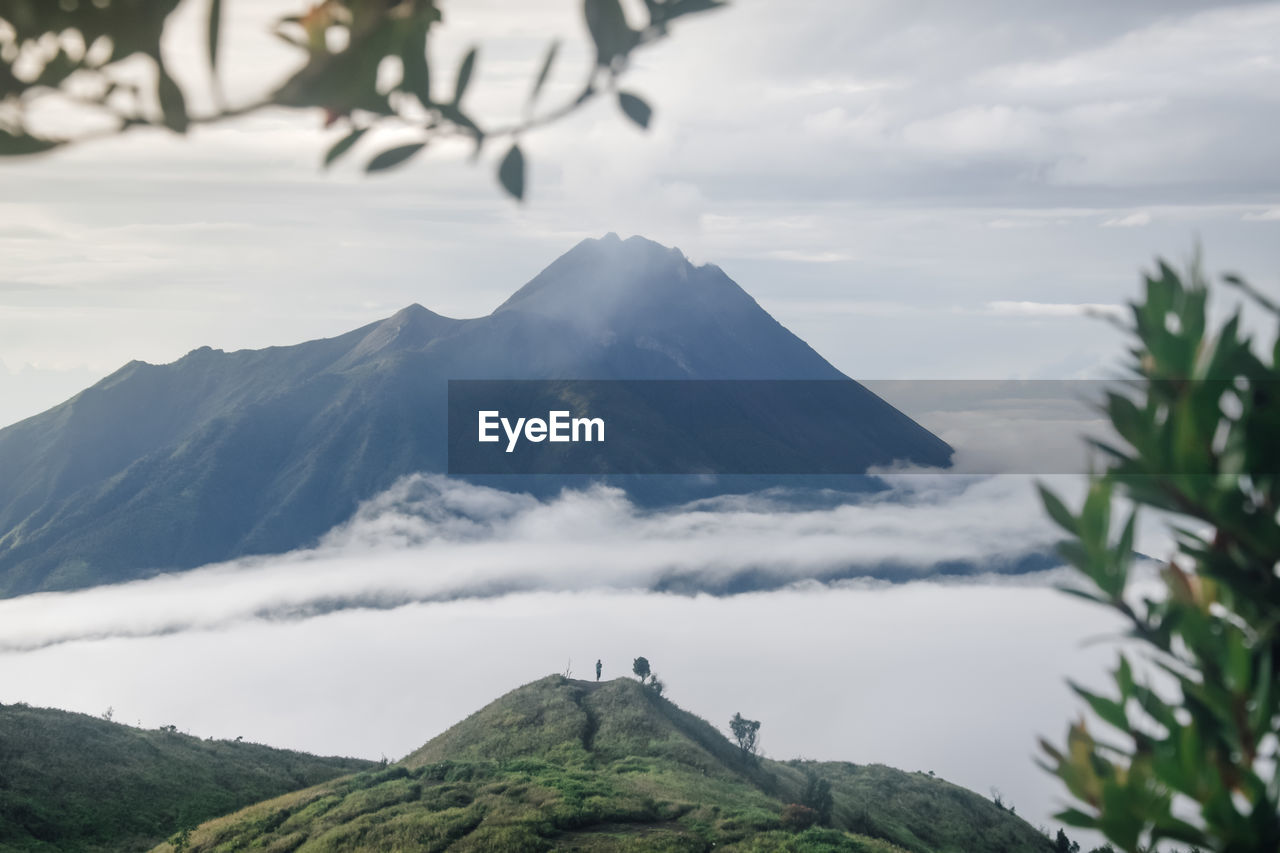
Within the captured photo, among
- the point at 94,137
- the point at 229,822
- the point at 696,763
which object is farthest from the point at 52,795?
the point at 94,137

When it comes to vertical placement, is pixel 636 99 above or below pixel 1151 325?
above

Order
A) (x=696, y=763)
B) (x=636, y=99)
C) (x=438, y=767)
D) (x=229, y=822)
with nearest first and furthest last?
(x=636, y=99)
(x=229, y=822)
(x=438, y=767)
(x=696, y=763)

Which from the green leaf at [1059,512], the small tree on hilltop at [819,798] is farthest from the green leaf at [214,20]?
the small tree on hilltop at [819,798]

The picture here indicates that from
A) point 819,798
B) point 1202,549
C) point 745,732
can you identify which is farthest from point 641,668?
point 1202,549

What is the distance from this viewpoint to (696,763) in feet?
229

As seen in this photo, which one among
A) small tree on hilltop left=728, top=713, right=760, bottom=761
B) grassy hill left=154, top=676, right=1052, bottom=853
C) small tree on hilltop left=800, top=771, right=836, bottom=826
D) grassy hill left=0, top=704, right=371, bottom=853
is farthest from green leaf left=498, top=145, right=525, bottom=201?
small tree on hilltop left=728, top=713, right=760, bottom=761

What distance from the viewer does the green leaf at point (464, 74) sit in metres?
2.69

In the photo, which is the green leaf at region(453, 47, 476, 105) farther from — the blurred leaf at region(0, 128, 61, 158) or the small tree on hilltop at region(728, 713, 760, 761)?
the small tree on hilltop at region(728, 713, 760, 761)

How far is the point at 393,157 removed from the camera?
2.78 meters

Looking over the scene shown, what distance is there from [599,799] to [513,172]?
54.6m

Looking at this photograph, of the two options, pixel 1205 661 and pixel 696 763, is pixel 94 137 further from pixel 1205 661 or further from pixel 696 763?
pixel 696 763

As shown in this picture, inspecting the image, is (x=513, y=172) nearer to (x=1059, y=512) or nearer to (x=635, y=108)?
(x=635, y=108)

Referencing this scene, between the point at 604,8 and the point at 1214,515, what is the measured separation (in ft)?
6.88

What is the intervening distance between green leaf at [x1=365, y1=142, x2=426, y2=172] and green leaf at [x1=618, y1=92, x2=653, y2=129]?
0.59 m
